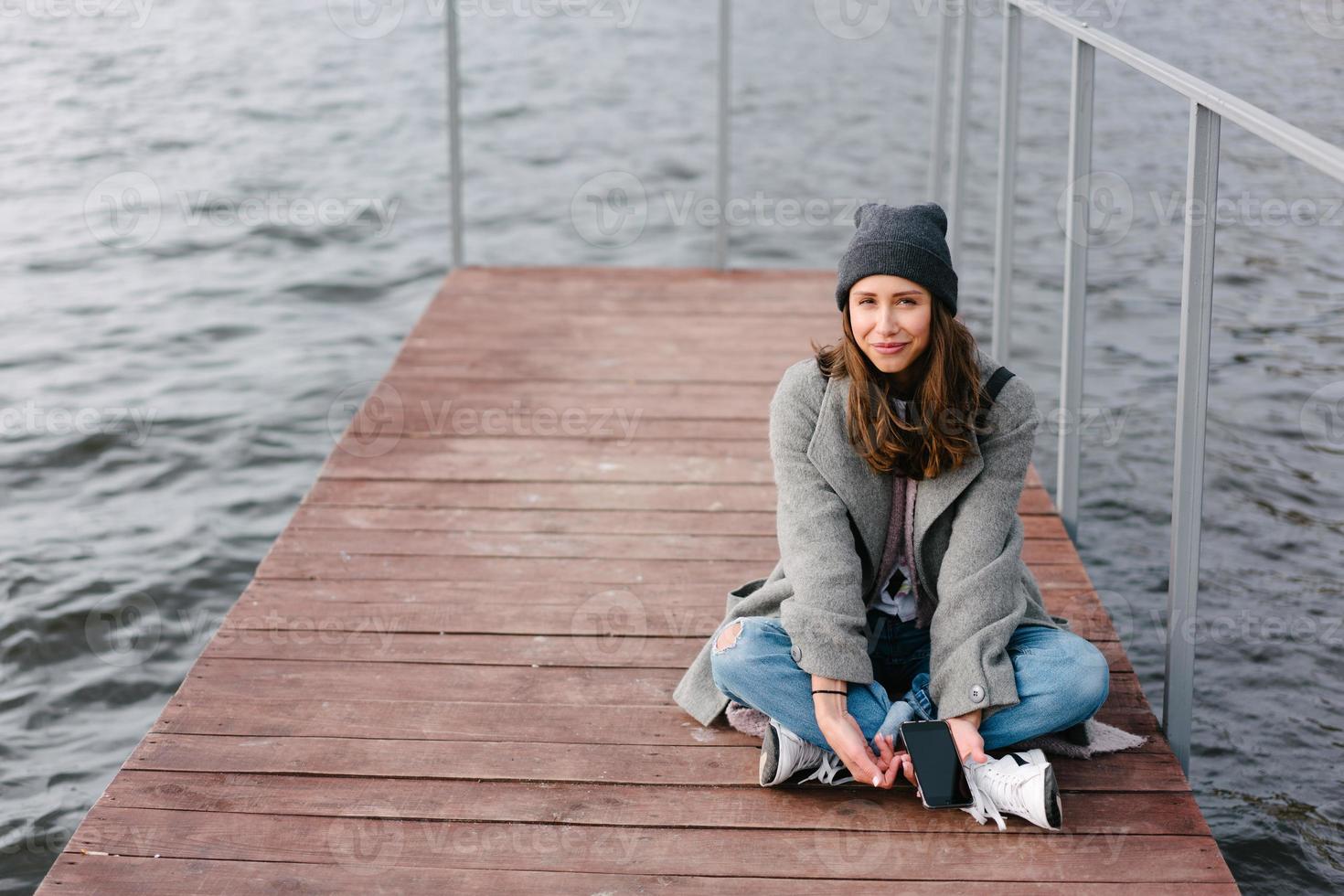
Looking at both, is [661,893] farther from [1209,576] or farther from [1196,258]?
[1209,576]

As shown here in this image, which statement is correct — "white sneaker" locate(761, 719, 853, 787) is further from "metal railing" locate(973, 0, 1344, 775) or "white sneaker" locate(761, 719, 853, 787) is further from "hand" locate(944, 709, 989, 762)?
"metal railing" locate(973, 0, 1344, 775)

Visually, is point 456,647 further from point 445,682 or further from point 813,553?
point 813,553

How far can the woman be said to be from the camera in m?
1.96

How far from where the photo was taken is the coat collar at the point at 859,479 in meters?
2.07

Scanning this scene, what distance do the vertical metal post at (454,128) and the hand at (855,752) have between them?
2714mm

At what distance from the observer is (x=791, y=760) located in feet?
6.49

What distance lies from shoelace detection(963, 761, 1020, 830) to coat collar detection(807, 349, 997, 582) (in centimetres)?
34

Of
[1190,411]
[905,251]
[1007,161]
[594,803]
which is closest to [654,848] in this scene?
[594,803]

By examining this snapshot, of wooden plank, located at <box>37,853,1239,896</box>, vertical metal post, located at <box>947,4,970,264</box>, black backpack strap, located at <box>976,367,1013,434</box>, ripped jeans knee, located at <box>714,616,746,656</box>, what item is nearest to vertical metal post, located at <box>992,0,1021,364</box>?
vertical metal post, located at <box>947,4,970,264</box>

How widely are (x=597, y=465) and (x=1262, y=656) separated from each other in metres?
1.53

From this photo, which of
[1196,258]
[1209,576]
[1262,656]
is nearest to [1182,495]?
[1196,258]

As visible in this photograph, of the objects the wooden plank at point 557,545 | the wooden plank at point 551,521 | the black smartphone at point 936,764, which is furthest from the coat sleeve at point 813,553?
the wooden plank at point 551,521

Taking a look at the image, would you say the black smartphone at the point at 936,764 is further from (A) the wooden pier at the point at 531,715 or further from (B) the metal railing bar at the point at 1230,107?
(B) the metal railing bar at the point at 1230,107

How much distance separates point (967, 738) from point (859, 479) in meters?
0.40
